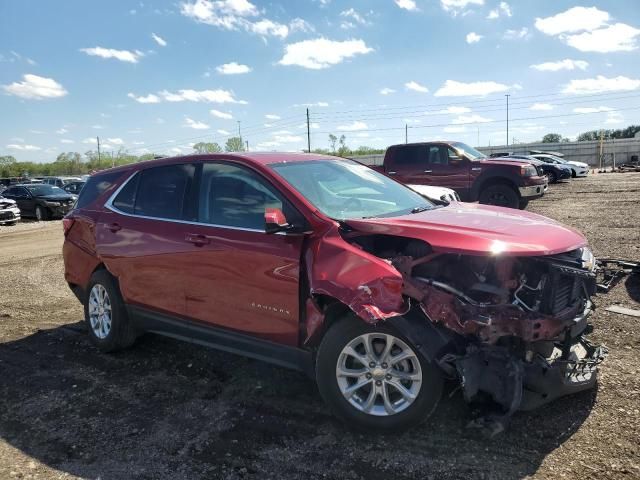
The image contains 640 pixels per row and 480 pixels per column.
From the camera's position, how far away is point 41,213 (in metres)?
21.6

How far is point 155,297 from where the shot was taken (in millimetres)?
4457

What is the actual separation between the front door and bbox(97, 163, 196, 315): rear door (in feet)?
0.47

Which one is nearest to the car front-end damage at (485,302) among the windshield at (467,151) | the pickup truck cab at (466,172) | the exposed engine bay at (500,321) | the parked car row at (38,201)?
the exposed engine bay at (500,321)

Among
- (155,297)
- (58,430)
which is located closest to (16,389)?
(58,430)

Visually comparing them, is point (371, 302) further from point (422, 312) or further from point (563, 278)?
point (563, 278)

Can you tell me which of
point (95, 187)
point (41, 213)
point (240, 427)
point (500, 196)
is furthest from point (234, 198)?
point (41, 213)

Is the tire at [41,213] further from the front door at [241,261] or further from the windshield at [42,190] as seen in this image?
the front door at [241,261]

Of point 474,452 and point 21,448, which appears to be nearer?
point 474,452

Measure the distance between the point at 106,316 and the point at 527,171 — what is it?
1054cm

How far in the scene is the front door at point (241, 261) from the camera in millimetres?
3537

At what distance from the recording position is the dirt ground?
116 inches

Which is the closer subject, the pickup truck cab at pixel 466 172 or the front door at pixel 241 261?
the front door at pixel 241 261

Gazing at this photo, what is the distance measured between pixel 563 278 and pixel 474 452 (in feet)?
3.88

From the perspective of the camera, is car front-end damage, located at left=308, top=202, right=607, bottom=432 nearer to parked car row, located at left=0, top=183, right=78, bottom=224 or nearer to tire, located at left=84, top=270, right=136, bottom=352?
tire, located at left=84, top=270, right=136, bottom=352
